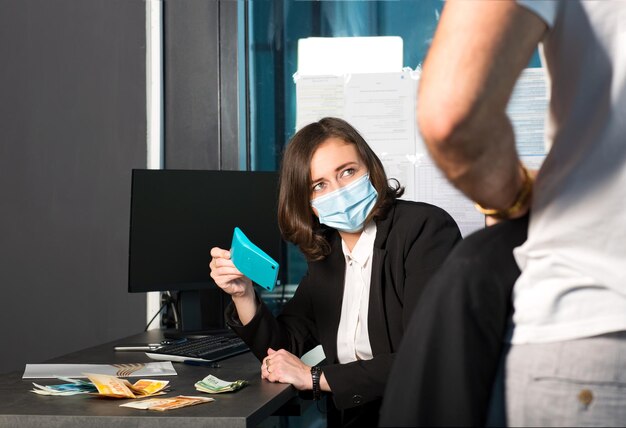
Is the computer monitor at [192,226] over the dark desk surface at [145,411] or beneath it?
over

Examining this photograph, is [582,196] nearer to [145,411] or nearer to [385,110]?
[145,411]

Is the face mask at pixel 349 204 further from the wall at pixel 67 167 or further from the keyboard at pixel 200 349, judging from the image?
the wall at pixel 67 167

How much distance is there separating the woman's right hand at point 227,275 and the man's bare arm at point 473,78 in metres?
1.24

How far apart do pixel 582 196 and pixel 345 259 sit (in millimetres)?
1486

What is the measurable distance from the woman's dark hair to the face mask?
3 cm

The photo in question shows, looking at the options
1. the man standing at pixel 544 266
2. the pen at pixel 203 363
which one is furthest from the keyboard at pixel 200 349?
the man standing at pixel 544 266

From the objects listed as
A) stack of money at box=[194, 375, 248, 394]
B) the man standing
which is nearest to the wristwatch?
stack of money at box=[194, 375, 248, 394]

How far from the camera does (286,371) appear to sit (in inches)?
70.1

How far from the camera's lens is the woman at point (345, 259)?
6.55 ft

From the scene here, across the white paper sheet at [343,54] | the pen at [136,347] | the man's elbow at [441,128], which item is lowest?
the pen at [136,347]

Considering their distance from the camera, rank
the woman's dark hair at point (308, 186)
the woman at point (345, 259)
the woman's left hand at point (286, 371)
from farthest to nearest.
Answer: the woman's dark hair at point (308, 186)
the woman at point (345, 259)
the woman's left hand at point (286, 371)

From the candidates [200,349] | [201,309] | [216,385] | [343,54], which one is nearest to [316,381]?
[216,385]

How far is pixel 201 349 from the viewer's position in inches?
81.7

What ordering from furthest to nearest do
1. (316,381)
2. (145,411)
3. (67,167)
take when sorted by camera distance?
(67,167) → (316,381) → (145,411)
